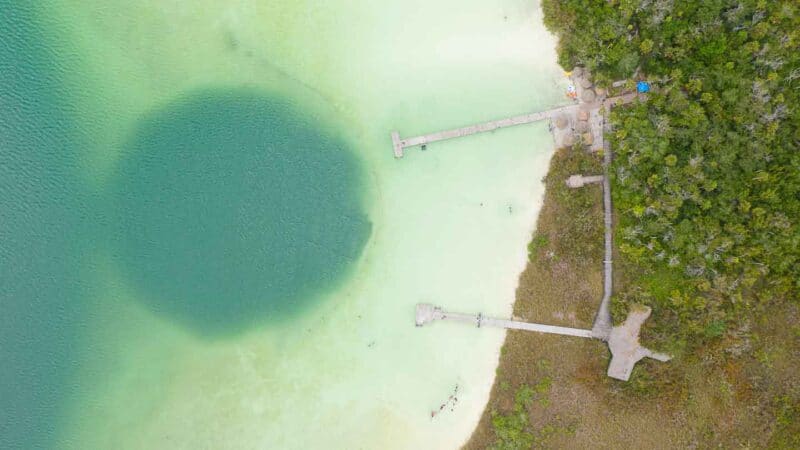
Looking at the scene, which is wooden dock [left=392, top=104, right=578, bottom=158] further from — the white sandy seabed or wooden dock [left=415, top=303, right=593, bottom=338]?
wooden dock [left=415, top=303, right=593, bottom=338]

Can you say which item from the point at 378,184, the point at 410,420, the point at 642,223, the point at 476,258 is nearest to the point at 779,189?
the point at 642,223

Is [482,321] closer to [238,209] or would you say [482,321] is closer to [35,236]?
[238,209]

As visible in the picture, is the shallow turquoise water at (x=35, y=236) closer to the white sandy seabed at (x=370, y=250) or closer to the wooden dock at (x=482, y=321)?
the white sandy seabed at (x=370, y=250)

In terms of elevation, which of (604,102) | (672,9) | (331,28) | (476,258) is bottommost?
(476,258)

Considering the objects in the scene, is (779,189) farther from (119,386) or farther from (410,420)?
(119,386)

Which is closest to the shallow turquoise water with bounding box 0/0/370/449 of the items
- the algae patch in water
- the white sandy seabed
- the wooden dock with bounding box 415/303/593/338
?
the algae patch in water

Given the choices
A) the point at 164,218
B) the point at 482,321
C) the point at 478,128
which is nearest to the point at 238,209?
the point at 164,218

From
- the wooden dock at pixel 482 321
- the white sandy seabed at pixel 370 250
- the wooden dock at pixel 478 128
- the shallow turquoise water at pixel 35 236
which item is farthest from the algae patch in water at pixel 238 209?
the wooden dock at pixel 482 321
